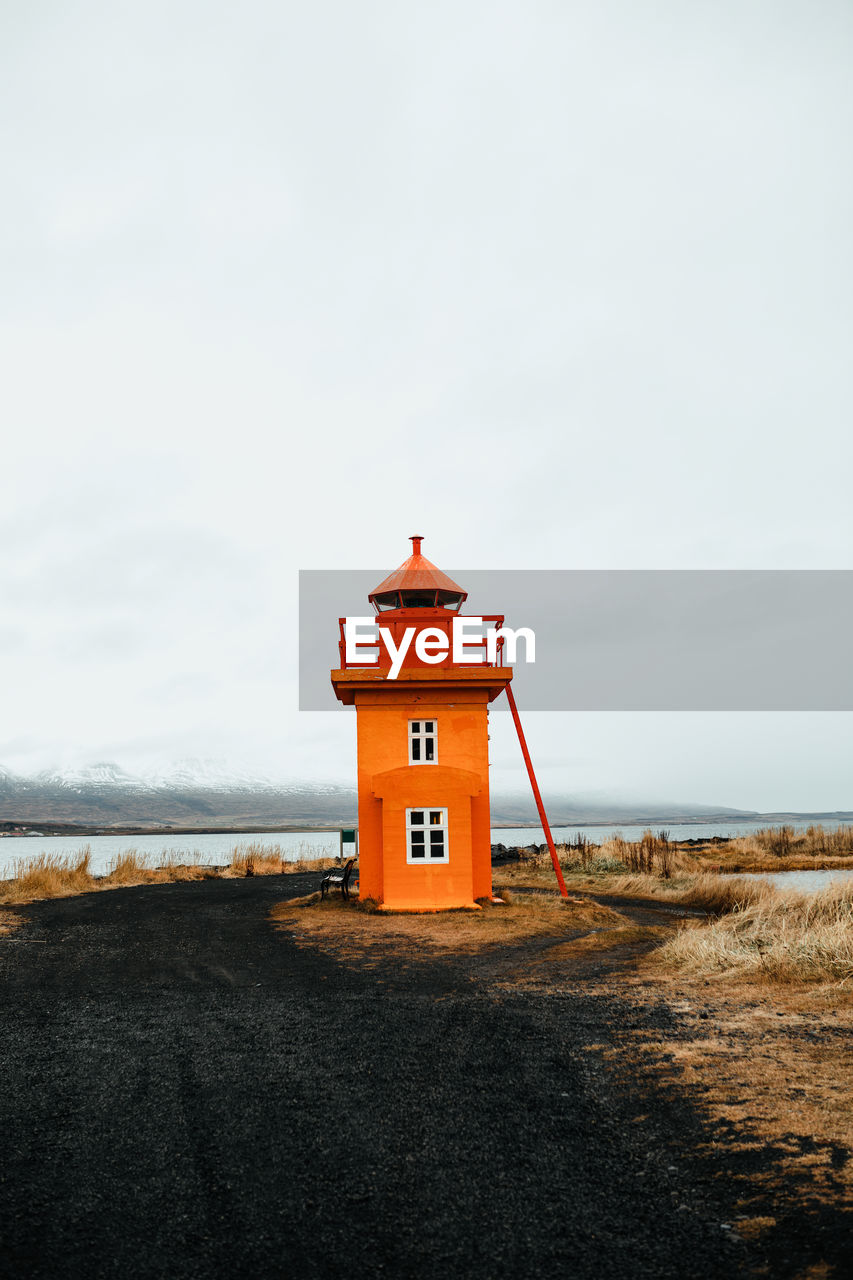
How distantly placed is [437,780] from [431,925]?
3.37m

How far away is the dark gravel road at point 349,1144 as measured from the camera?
405 centimetres

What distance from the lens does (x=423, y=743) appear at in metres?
19.7

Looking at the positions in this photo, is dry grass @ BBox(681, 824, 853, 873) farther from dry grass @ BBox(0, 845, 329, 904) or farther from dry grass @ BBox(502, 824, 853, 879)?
dry grass @ BBox(0, 845, 329, 904)

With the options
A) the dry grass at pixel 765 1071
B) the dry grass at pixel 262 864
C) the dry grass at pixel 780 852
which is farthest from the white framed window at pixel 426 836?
the dry grass at pixel 780 852

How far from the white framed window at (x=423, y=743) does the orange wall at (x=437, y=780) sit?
0.13 m

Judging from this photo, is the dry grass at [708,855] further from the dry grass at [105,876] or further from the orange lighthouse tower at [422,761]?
the orange lighthouse tower at [422,761]

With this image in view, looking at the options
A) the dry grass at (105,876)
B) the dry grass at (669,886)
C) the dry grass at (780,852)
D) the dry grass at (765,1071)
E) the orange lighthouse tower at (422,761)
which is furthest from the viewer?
the dry grass at (780,852)

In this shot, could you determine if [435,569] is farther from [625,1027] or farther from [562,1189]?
[562,1189]

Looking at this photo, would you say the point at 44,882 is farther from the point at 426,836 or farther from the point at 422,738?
the point at 422,738

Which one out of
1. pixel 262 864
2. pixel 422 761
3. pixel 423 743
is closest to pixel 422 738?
pixel 423 743

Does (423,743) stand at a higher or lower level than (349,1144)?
higher

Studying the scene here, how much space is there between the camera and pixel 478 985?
34.4 feet

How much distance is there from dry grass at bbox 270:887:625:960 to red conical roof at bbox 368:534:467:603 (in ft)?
24.3

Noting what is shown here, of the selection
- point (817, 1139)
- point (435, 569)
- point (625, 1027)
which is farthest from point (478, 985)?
point (435, 569)
